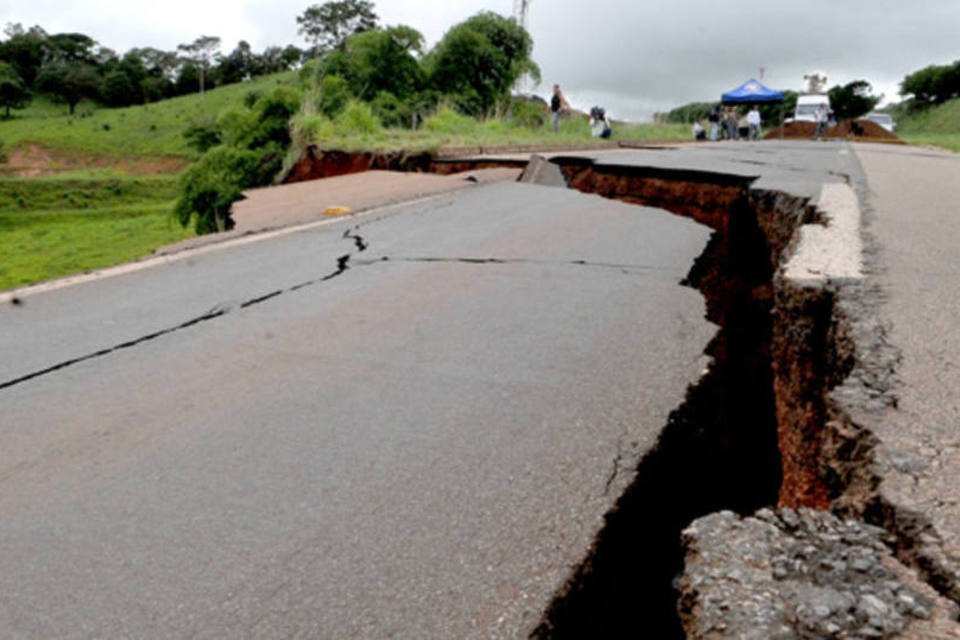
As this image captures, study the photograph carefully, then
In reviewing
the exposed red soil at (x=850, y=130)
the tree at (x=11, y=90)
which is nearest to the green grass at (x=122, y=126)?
the tree at (x=11, y=90)

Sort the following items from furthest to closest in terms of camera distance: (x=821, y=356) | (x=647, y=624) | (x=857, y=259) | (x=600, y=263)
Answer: (x=600, y=263) < (x=857, y=259) < (x=821, y=356) < (x=647, y=624)

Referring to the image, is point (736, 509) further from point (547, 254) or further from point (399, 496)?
point (547, 254)

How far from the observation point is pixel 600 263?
14.9 ft

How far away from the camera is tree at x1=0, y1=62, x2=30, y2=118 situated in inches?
2970

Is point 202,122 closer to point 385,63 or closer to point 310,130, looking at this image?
point 385,63

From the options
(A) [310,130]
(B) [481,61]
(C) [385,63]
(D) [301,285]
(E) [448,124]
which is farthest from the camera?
(B) [481,61]

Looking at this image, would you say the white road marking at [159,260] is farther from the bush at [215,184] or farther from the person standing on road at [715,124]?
the person standing on road at [715,124]

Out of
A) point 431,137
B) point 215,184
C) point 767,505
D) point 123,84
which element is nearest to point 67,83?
point 123,84

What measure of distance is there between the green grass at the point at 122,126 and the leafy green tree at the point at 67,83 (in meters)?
1.28

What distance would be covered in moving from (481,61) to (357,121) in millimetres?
16528

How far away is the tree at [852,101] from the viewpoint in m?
55.2

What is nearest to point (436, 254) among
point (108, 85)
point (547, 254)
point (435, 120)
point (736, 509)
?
point (547, 254)

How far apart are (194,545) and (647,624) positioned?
1.03 m

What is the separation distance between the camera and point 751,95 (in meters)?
33.8
